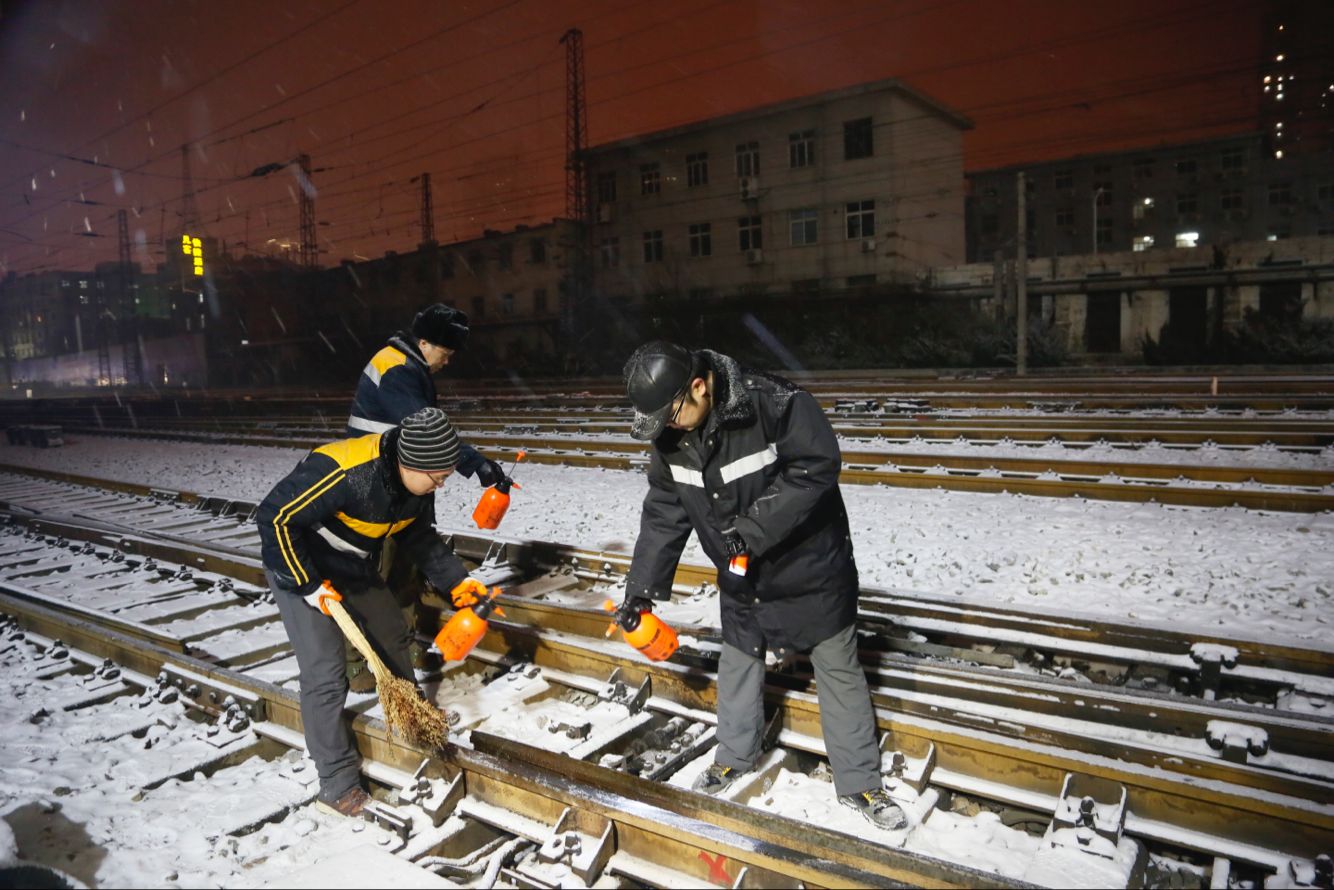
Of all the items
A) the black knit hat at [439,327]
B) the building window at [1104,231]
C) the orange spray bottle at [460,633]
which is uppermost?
the building window at [1104,231]

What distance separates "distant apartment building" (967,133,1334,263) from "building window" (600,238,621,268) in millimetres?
27816

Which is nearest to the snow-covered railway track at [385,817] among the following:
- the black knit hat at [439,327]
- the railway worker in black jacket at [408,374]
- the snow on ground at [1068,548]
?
the railway worker in black jacket at [408,374]

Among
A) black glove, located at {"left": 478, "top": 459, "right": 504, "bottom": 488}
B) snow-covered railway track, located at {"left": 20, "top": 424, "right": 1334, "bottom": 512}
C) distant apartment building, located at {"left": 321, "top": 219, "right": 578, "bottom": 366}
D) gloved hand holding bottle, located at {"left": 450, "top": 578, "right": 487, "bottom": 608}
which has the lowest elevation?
snow-covered railway track, located at {"left": 20, "top": 424, "right": 1334, "bottom": 512}

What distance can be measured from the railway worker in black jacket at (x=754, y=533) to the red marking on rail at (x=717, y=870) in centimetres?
67

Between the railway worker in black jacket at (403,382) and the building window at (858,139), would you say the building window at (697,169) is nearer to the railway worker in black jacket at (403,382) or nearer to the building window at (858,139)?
the building window at (858,139)

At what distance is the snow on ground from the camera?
5.60m

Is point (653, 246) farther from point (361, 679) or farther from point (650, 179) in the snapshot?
point (361, 679)

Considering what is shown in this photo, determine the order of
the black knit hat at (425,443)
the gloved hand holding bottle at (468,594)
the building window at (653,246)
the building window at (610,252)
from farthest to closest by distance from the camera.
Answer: the building window at (610,252)
the building window at (653,246)
the gloved hand holding bottle at (468,594)
the black knit hat at (425,443)

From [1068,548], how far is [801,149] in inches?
1347

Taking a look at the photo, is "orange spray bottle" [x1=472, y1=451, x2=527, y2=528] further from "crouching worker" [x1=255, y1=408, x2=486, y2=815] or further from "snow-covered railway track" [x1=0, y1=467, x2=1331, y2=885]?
"snow-covered railway track" [x1=0, y1=467, x2=1331, y2=885]

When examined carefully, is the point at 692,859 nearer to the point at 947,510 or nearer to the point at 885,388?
the point at 947,510

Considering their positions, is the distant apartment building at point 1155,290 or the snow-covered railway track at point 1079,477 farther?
the distant apartment building at point 1155,290

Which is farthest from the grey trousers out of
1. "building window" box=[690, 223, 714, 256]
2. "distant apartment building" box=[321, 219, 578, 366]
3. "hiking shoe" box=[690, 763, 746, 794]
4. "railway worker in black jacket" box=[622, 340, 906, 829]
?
"building window" box=[690, 223, 714, 256]

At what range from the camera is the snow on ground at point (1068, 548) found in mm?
5602
